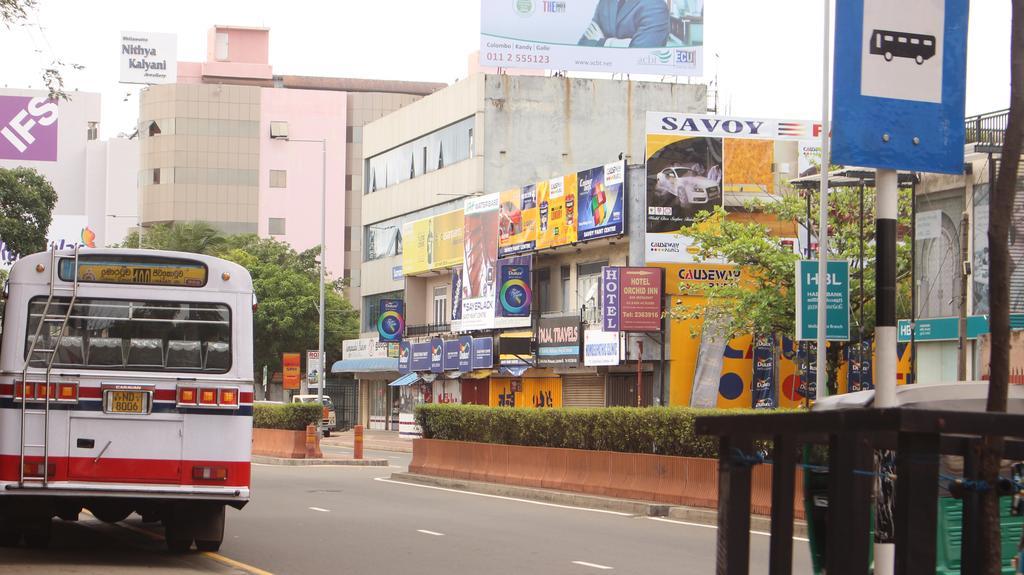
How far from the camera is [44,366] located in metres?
14.4

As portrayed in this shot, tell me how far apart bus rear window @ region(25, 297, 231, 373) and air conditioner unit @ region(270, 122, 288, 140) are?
9452 centimetres

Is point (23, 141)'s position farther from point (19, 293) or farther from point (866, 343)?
point (19, 293)

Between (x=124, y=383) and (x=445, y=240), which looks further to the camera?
(x=445, y=240)

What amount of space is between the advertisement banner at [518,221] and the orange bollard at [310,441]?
1362 centimetres

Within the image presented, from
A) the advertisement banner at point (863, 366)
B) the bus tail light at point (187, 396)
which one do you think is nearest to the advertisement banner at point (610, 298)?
the advertisement banner at point (863, 366)

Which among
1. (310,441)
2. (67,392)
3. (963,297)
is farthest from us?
(310,441)

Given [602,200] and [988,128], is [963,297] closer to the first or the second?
[988,128]

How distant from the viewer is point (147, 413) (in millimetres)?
14539

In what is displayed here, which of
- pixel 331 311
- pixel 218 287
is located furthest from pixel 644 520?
pixel 331 311

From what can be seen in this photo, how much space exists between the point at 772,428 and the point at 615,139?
184 ft

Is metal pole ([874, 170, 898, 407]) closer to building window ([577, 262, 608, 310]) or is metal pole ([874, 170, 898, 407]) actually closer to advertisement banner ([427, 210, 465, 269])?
building window ([577, 262, 608, 310])

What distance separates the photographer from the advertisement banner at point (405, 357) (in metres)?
60.9

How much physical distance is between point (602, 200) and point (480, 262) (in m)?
9.28

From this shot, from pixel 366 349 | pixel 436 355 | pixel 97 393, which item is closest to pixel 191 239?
pixel 366 349
